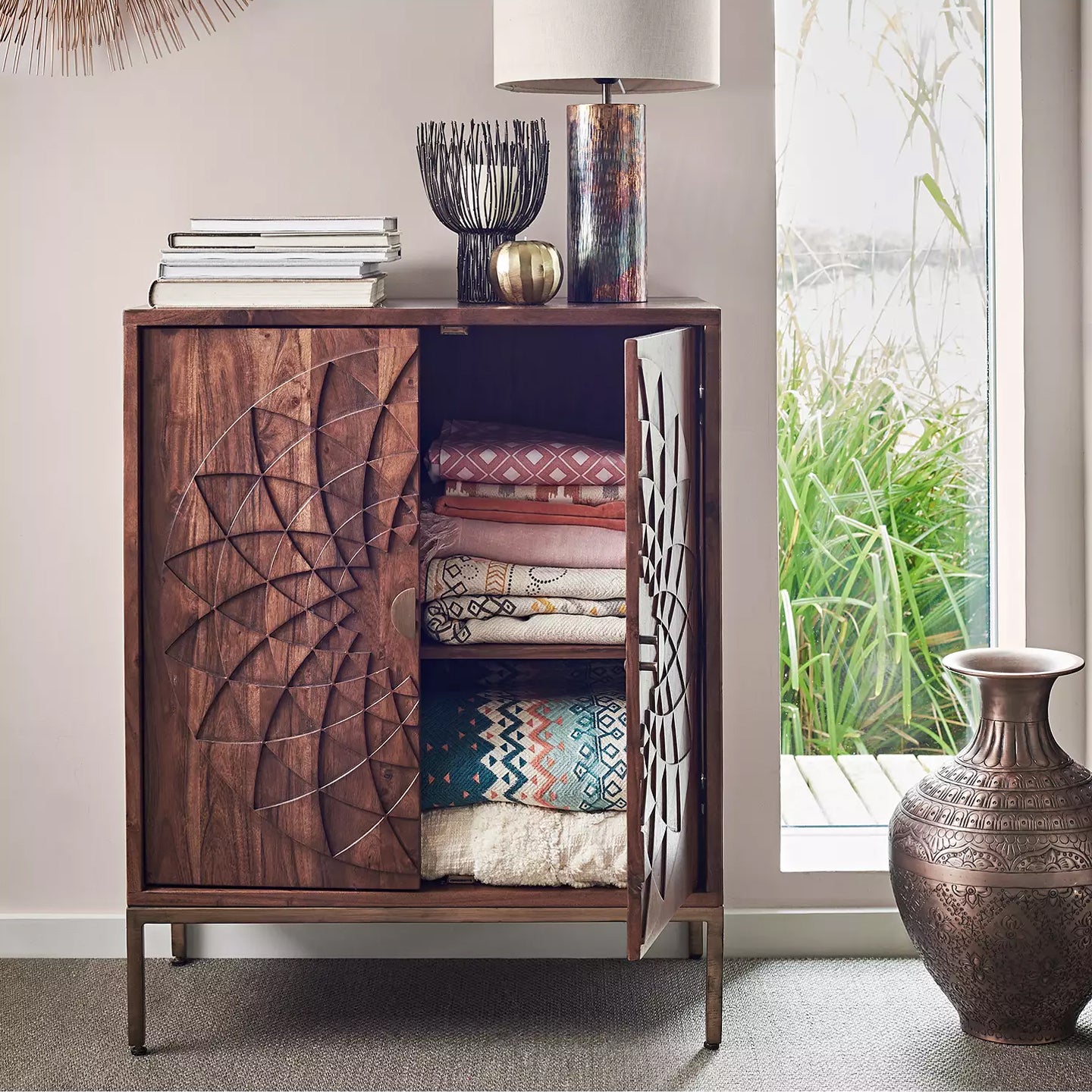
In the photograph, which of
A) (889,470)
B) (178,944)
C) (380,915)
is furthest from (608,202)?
(178,944)

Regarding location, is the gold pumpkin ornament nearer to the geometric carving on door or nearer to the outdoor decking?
the geometric carving on door

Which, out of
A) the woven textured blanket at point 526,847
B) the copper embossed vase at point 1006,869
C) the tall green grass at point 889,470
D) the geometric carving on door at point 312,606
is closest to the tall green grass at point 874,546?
the tall green grass at point 889,470

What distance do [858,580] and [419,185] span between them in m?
1.10

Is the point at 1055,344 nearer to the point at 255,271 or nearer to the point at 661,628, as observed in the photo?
the point at 661,628

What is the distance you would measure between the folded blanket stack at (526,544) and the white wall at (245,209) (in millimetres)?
430

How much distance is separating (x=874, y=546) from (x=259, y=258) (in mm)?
1275

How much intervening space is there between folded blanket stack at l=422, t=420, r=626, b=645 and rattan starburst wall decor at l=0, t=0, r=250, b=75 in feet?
3.01

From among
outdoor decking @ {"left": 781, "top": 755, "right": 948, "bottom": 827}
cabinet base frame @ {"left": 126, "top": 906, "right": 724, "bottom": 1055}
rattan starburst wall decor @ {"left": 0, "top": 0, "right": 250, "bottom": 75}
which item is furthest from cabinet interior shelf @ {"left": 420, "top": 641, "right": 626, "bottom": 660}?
rattan starburst wall decor @ {"left": 0, "top": 0, "right": 250, "bottom": 75}

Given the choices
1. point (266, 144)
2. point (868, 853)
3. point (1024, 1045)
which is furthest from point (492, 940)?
point (266, 144)

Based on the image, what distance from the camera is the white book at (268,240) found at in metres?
1.91

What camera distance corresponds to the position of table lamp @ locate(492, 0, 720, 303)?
188 centimetres

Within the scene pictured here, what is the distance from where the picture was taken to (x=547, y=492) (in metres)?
2.04

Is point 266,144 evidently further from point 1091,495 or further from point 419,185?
point 1091,495

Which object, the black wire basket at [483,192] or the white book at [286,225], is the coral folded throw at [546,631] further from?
the white book at [286,225]
